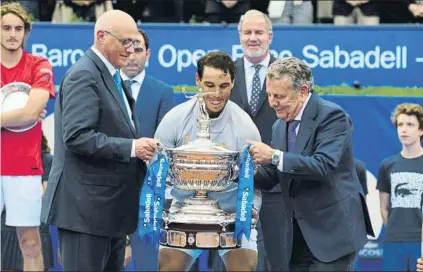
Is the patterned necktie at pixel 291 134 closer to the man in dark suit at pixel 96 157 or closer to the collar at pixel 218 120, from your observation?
the collar at pixel 218 120

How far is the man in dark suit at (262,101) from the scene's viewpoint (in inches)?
315

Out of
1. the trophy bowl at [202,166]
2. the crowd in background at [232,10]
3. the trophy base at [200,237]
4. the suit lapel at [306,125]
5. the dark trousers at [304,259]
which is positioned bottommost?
the dark trousers at [304,259]

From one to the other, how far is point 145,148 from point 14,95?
2161mm

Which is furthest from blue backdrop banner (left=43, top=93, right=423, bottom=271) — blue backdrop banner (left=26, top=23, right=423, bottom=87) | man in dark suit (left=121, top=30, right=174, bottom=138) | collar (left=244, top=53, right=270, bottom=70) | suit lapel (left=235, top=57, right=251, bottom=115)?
man in dark suit (left=121, top=30, right=174, bottom=138)

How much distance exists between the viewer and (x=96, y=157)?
6.36 meters

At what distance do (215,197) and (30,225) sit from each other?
1.98 metres

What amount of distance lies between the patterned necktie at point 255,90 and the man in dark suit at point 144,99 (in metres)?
0.62

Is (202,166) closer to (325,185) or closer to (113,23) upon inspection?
(325,185)

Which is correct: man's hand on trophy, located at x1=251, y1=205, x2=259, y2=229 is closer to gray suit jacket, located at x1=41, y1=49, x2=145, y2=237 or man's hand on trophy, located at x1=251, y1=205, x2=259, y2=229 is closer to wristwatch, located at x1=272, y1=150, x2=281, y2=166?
wristwatch, located at x1=272, y1=150, x2=281, y2=166

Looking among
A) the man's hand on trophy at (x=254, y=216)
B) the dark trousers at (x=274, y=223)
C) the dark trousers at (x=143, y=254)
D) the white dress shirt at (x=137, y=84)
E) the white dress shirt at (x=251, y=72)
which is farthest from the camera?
the dark trousers at (x=143, y=254)

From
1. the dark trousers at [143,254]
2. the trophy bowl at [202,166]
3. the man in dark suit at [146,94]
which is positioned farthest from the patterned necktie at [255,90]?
the trophy bowl at [202,166]

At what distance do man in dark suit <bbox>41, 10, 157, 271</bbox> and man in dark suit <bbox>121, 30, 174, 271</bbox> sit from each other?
1.69 meters

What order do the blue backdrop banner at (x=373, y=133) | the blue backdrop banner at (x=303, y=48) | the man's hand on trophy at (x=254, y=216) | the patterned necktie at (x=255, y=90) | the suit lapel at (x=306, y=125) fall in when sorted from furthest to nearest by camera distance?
1. the blue backdrop banner at (x=303, y=48)
2. the blue backdrop banner at (x=373, y=133)
3. the patterned necktie at (x=255, y=90)
4. the man's hand on trophy at (x=254, y=216)
5. the suit lapel at (x=306, y=125)

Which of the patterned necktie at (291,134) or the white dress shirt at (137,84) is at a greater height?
the white dress shirt at (137,84)
